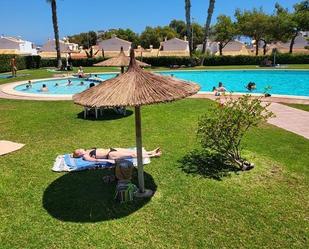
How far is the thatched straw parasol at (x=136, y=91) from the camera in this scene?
20.4 ft

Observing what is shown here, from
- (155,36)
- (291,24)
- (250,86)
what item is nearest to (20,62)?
(250,86)

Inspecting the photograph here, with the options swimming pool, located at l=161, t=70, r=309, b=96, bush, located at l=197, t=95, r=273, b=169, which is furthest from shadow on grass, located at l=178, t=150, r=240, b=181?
swimming pool, located at l=161, t=70, r=309, b=96

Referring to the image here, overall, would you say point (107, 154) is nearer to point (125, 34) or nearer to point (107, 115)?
point (107, 115)

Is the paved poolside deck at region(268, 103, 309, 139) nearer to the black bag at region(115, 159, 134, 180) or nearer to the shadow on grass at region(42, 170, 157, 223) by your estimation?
the shadow on grass at region(42, 170, 157, 223)

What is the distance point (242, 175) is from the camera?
8125mm

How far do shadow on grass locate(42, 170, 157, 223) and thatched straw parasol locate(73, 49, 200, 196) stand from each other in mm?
709

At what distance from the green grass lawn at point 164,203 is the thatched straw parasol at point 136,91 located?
95cm

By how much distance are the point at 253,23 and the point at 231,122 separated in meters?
52.4

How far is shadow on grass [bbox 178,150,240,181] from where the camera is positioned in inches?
325

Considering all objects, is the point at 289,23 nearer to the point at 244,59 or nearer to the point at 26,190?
the point at 244,59

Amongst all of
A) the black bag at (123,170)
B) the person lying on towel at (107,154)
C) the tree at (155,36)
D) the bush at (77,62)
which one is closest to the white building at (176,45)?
the tree at (155,36)

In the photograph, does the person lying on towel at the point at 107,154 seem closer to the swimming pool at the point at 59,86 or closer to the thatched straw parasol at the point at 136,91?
the thatched straw parasol at the point at 136,91

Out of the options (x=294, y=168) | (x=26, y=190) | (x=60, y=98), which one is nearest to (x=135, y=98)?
(x=26, y=190)

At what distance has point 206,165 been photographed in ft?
28.7
